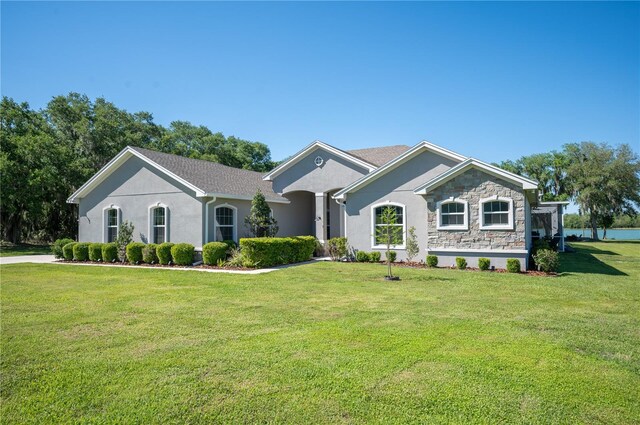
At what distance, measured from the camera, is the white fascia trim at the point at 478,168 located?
527 inches

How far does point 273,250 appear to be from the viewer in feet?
50.4

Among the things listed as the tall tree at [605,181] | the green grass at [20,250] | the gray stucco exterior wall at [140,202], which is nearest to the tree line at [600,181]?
the tall tree at [605,181]

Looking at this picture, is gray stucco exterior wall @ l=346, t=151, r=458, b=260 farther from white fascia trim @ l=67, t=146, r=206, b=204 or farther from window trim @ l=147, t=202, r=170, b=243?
window trim @ l=147, t=202, r=170, b=243

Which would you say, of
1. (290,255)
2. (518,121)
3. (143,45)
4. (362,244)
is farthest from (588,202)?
(143,45)

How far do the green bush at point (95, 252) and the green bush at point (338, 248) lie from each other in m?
10.8

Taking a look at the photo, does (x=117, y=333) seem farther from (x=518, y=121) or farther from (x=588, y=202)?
(x=588, y=202)

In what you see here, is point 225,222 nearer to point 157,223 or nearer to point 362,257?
point 157,223

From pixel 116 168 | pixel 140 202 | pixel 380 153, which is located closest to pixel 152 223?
pixel 140 202

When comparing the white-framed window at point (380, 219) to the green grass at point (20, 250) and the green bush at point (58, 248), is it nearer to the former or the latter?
the green bush at point (58, 248)

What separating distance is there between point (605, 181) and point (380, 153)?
1374 inches

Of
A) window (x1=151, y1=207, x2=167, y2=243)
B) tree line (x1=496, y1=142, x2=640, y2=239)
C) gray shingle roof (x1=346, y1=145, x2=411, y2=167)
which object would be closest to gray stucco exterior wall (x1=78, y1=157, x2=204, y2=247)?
window (x1=151, y1=207, x2=167, y2=243)

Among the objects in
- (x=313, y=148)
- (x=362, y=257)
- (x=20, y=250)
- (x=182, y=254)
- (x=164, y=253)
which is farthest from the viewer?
(x=20, y=250)

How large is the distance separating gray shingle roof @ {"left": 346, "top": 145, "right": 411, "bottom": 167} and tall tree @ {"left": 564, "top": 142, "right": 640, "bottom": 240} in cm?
3209

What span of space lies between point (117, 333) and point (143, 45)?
11266mm
